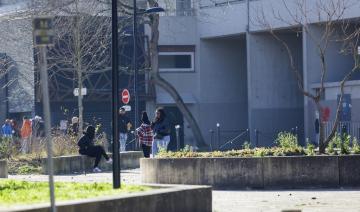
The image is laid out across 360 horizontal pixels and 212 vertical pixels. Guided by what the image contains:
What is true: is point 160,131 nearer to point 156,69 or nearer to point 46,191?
point 156,69

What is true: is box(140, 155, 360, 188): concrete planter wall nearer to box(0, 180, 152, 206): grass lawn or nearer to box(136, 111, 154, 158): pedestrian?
box(0, 180, 152, 206): grass lawn

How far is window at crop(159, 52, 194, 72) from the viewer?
49.8 m

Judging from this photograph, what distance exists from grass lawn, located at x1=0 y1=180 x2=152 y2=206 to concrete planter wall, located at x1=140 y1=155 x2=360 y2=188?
444 cm

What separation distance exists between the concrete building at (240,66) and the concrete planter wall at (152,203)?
28519 millimetres

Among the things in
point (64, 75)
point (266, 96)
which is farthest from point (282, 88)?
point (64, 75)

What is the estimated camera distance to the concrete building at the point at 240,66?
44.0 metres

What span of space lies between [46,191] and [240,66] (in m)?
36.7

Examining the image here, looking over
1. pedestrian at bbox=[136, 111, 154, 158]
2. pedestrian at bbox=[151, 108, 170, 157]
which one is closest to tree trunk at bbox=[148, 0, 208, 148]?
pedestrian at bbox=[151, 108, 170, 157]

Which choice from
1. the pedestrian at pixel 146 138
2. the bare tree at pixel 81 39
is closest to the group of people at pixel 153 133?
the pedestrian at pixel 146 138

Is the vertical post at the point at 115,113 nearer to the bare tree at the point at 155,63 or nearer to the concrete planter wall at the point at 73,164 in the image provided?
the concrete planter wall at the point at 73,164

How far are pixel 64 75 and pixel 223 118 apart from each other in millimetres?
9178

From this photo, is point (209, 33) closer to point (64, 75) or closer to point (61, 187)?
point (64, 75)

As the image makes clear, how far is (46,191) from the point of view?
14602mm

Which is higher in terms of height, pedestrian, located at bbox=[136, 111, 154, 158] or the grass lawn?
pedestrian, located at bbox=[136, 111, 154, 158]
